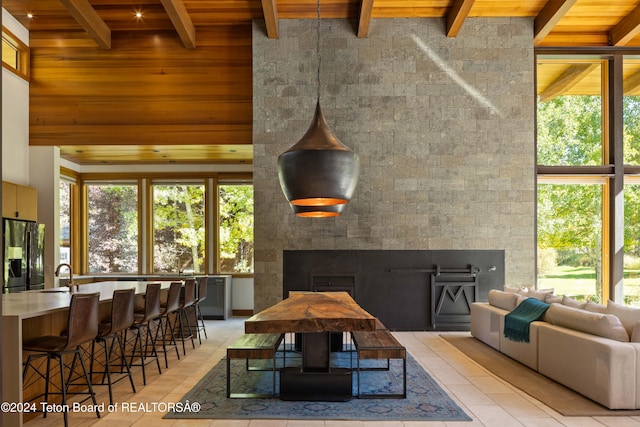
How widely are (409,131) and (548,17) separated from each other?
Result: 2.72 meters

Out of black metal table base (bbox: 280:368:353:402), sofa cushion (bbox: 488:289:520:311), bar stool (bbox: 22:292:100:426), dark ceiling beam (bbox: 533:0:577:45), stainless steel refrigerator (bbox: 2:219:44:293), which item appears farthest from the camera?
dark ceiling beam (bbox: 533:0:577:45)

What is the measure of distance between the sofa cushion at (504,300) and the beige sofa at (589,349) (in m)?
0.42

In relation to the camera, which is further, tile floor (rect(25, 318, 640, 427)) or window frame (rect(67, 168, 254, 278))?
window frame (rect(67, 168, 254, 278))

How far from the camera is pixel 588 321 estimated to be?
470cm

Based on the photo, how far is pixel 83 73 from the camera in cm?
893

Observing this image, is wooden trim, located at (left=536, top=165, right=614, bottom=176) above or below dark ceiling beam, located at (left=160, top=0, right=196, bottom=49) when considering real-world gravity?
below

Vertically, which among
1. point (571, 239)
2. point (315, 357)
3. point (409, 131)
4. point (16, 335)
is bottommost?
point (315, 357)

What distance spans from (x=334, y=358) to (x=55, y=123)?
20.6 feet

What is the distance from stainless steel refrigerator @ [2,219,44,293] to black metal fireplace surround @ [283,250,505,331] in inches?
163

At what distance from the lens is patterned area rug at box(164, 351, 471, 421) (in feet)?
13.6

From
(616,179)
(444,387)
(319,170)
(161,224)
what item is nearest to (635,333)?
(444,387)

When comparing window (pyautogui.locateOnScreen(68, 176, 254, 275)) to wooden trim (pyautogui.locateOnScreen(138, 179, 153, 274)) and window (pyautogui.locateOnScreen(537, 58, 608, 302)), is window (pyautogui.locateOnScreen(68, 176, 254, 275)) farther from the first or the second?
window (pyautogui.locateOnScreen(537, 58, 608, 302))

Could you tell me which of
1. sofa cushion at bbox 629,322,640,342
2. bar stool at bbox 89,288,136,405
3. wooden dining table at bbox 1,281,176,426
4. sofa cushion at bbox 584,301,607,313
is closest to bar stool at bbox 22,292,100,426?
wooden dining table at bbox 1,281,176,426

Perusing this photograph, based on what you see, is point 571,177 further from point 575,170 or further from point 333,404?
point 333,404
